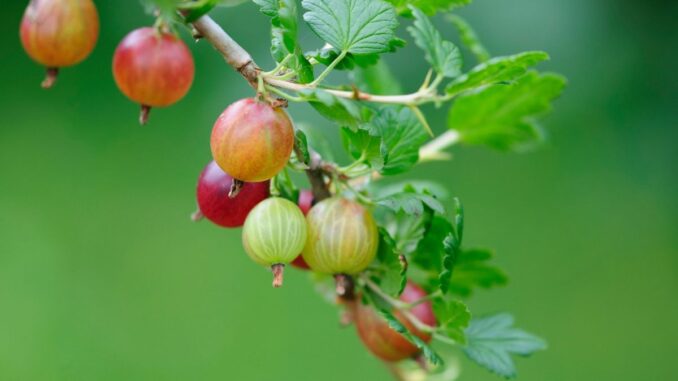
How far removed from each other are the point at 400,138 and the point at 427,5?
122mm

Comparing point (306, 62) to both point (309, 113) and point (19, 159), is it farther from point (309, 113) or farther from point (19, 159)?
point (19, 159)

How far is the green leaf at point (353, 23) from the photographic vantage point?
0.64m

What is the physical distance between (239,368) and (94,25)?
6.00ft

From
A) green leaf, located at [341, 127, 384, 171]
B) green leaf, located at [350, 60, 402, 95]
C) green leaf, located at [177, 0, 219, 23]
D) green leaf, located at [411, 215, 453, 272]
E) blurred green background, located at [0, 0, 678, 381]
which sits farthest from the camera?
blurred green background, located at [0, 0, 678, 381]

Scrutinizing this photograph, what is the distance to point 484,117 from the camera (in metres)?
0.93

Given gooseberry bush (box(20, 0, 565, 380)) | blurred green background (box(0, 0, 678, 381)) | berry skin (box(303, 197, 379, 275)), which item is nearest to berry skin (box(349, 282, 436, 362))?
gooseberry bush (box(20, 0, 565, 380))

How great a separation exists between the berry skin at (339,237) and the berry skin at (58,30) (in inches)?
9.2

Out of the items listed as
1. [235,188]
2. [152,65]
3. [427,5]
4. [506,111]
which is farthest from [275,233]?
[506,111]

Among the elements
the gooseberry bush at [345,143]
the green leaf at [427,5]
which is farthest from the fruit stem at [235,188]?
the green leaf at [427,5]

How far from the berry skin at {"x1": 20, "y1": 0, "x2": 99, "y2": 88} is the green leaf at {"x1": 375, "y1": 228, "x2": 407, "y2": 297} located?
30 cm

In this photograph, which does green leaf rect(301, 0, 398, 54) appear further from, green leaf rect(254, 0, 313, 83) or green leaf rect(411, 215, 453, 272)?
green leaf rect(411, 215, 453, 272)

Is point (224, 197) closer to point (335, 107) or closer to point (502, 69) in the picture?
point (335, 107)

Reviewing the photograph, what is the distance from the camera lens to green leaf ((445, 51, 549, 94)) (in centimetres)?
68

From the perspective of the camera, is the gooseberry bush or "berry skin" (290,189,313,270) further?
"berry skin" (290,189,313,270)
